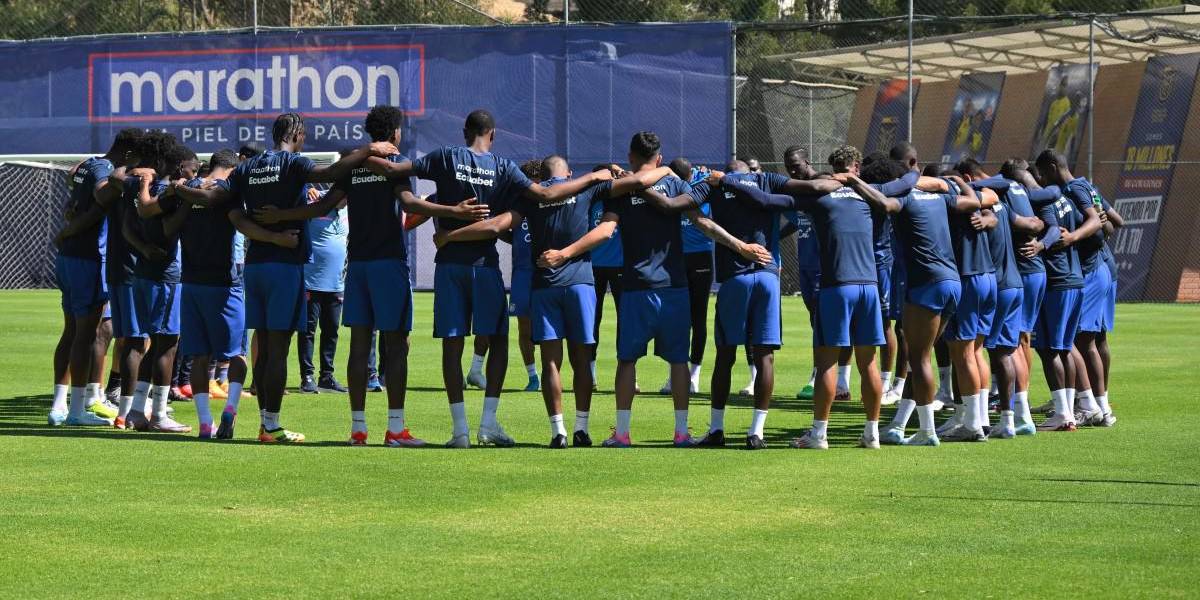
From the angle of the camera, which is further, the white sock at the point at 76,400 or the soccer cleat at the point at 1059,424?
the white sock at the point at 76,400

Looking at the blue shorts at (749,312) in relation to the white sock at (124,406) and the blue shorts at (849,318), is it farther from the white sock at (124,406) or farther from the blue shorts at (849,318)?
the white sock at (124,406)

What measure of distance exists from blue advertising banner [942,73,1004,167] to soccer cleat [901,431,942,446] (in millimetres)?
29559

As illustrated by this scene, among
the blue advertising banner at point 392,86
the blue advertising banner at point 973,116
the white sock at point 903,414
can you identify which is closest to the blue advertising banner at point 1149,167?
the blue advertising banner at point 973,116

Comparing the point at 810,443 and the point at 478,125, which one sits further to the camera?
the point at 810,443

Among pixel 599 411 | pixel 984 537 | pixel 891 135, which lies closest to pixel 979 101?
pixel 891 135

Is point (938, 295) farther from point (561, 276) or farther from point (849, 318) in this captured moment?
point (561, 276)

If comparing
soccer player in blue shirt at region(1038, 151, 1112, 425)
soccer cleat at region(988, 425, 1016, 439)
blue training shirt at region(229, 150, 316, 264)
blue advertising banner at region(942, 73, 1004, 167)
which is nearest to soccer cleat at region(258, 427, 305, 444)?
blue training shirt at region(229, 150, 316, 264)

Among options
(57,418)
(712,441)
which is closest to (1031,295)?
(712,441)

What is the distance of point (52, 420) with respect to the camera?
12469mm

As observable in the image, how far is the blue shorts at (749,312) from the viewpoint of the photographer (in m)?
11.0

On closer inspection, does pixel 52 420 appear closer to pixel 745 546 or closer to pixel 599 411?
pixel 599 411

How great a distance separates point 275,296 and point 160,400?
1548 millimetres

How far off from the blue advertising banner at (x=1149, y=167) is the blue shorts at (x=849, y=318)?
24.0 meters

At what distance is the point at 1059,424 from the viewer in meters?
12.5
